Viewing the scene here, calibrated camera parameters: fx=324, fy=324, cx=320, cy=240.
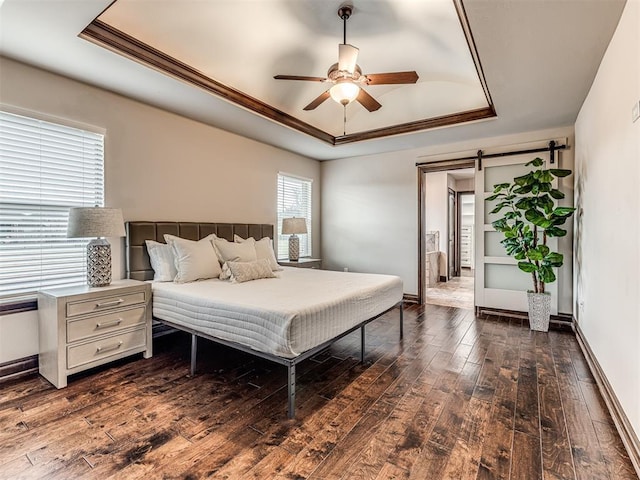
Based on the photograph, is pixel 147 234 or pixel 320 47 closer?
pixel 320 47

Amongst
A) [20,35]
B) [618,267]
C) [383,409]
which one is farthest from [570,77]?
[20,35]

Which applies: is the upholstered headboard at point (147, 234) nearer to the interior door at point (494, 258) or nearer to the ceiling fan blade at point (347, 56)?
the ceiling fan blade at point (347, 56)

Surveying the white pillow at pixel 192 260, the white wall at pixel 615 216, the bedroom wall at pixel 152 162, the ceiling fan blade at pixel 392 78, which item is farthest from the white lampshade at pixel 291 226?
the white wall at pixel 615 216

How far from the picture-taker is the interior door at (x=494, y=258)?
4.41 meters

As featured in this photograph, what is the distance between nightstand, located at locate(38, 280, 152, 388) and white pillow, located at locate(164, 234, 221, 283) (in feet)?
1.19

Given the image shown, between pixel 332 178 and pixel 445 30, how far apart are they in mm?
3498

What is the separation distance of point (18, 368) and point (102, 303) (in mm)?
825

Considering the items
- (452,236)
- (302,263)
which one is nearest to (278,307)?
(302,263)

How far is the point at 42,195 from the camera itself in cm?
281

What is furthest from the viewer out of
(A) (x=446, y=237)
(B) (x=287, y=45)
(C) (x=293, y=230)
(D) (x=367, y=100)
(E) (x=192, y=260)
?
(A) (x=446, y=237)

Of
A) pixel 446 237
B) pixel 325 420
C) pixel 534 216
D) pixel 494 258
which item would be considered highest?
pixel 534 216

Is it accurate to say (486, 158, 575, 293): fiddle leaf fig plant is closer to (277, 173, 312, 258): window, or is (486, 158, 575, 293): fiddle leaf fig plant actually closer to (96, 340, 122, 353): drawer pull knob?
(277, 173, 312, 258): window

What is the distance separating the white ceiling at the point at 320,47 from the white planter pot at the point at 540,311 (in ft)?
6.99

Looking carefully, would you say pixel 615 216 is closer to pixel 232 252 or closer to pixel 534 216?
pixel 534 216
